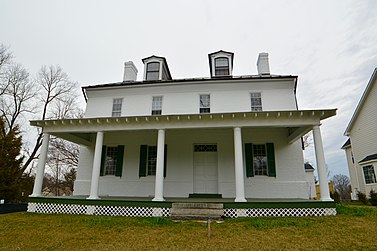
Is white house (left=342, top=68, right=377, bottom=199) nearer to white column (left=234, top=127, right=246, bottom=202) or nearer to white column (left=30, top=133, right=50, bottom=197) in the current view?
white column (left=234, top=127, right=246, bottom=202)

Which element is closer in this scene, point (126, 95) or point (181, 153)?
point (181, 153)

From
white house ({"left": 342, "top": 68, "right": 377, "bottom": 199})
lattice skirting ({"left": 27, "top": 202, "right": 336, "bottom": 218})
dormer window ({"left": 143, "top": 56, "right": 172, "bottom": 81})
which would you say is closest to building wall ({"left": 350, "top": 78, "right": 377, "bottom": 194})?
white house ({"left": 342, "top": 68, "right": 377, "bottom": 199})

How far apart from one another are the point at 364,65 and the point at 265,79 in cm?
1190

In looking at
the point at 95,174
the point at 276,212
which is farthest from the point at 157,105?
the point at 276,212

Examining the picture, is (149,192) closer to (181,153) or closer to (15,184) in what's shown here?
(181,153)

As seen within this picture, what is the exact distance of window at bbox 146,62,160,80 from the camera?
12.8 meters

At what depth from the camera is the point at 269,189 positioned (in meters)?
10.1

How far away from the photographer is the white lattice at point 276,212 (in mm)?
7395

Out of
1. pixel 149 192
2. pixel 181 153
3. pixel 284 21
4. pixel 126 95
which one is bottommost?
pixel 149 192

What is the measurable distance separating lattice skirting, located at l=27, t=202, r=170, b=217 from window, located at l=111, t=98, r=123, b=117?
5.25m

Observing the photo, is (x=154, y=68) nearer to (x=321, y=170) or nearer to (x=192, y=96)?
(x=192, y=96)

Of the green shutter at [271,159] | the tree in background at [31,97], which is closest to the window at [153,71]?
the green shutter at [271,159]

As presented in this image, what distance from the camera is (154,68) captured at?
1290cm

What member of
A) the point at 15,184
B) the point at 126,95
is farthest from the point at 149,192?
the point at 15,184
